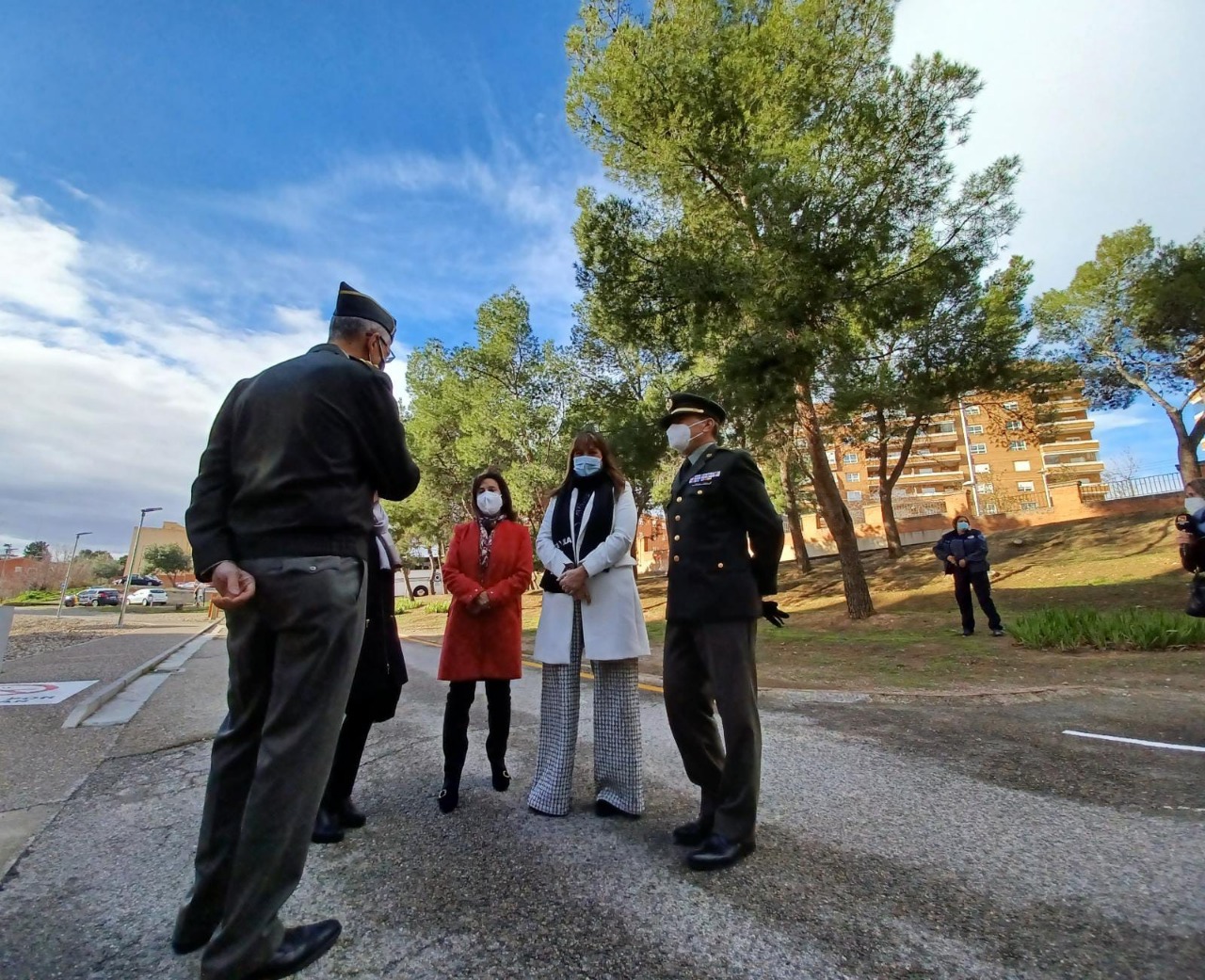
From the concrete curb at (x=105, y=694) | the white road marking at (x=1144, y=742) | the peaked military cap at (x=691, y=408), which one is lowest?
the white road marking at (x=1144, y=742)

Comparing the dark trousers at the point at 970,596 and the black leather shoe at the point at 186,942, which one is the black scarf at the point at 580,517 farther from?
the dark trousers at the point at 970,596

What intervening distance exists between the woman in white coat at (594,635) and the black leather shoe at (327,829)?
85 centimetres

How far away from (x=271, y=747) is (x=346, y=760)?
135 cm

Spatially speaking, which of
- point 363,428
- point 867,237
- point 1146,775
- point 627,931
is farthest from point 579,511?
point 867,237

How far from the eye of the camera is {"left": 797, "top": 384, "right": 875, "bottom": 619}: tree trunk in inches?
501

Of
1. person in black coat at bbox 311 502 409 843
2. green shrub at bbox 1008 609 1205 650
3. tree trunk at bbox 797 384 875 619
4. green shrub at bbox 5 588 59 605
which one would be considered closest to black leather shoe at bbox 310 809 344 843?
person in black coat at bbox 311 502 409 843

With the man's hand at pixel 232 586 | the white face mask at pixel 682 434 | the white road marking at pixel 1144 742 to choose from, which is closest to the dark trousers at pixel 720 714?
the white face mask at pixel 682 434

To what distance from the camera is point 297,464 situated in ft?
6.28

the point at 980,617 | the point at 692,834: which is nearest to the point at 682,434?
the point at 692,834

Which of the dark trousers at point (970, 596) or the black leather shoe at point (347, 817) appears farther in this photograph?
the dark trousers at point (970, 596)

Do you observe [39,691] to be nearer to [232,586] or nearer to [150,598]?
[232,586]

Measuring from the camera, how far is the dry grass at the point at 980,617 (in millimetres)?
6832

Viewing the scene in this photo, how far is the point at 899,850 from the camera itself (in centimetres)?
251

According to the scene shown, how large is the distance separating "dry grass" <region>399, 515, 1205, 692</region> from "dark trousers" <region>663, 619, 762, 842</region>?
4.22 metres
